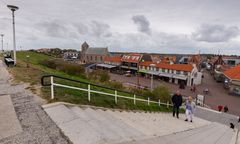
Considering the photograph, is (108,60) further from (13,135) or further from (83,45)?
(13,135)

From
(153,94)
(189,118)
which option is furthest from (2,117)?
(153,94)

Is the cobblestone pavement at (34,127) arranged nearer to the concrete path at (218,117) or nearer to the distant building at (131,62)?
the concrete path at (218,117)

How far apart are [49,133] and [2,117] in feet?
5.80

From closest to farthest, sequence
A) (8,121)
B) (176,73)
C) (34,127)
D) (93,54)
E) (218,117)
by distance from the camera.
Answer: (34,127)
(8,121)
(218,117)
(176,73)
(93,54)

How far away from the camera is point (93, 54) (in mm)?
80750

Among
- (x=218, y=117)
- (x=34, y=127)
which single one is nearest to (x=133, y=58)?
(x=218, y=117)

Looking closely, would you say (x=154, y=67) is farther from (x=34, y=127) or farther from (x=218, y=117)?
(x=34, y=127)

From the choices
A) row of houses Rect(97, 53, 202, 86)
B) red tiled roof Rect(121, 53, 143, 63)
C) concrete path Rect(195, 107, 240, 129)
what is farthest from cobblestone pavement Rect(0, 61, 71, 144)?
red tiled roof Rect(121, 53, 143, 63)

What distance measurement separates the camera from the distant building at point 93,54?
76688 mm

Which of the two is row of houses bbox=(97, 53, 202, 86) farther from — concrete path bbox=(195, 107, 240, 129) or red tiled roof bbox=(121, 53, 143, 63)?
concrete path bbox=(195, 107, 240, 129)

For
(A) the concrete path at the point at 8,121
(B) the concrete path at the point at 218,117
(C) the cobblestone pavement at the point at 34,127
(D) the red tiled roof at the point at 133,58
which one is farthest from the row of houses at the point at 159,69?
(A) the concrete path at the point at 8,121

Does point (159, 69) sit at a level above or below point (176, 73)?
above

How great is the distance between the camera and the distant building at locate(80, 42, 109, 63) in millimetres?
76688

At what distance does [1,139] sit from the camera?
3.31 m
